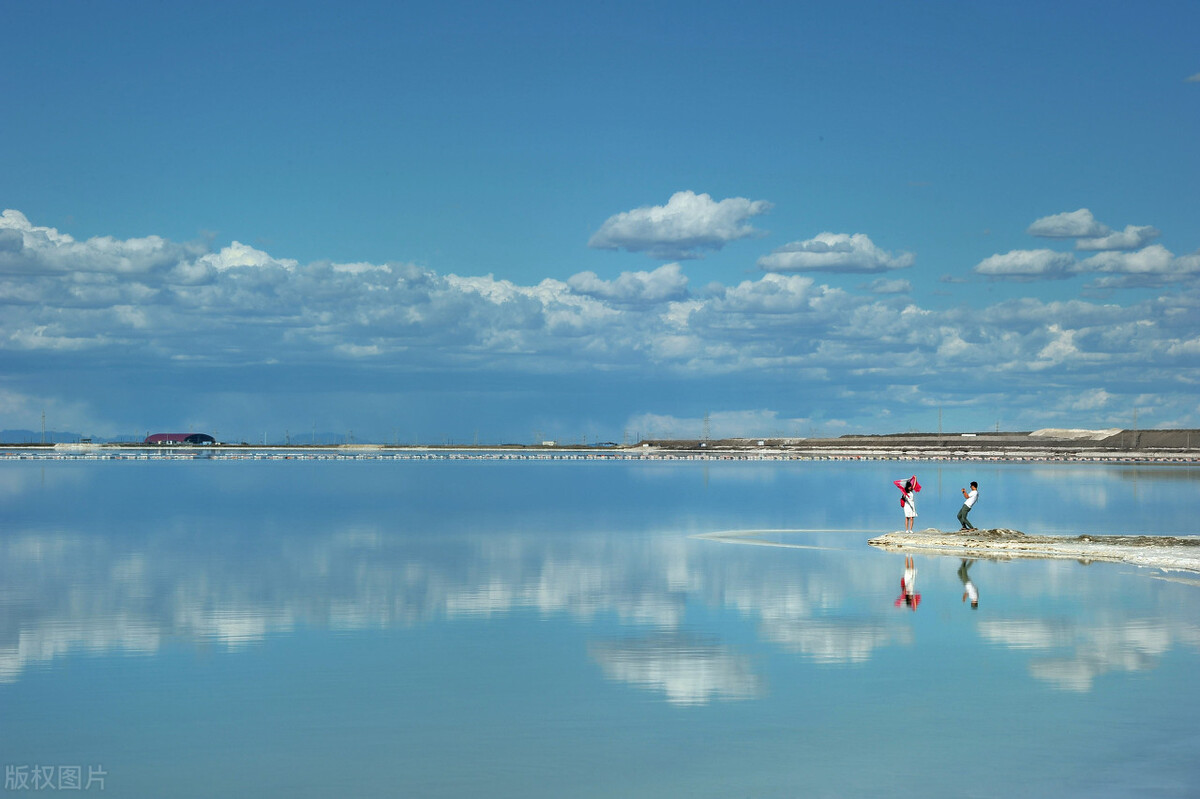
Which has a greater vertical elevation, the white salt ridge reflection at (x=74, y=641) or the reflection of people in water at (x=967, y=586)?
the reflection of people in water at (x=967, y=586)

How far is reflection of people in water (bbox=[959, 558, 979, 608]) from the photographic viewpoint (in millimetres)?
29453

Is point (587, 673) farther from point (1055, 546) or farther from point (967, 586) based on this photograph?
point (1055, 546)

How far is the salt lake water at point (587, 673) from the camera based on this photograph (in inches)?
584

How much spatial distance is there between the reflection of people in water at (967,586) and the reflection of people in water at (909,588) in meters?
1.28

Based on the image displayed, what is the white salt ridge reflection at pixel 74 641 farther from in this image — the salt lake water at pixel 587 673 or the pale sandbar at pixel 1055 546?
the pale sandbar at pixel 1055 546

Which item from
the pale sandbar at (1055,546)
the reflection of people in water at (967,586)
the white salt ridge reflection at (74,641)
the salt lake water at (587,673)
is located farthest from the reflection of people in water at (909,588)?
the white salt ridge reflection at (74,641)

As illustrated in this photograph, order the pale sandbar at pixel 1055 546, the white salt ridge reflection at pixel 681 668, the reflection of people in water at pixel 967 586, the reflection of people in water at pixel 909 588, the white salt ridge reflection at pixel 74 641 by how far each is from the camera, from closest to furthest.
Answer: the white salt ridge reflection at pixel 681 668 → the white salt ridge reflection at pixel 74 641 → the reflection of people in water at pixel 909 588 → the reflection of people in water at pixel 967 586 → the pale sandbar at pixel 1055 546

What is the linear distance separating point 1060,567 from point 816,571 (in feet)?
25.7

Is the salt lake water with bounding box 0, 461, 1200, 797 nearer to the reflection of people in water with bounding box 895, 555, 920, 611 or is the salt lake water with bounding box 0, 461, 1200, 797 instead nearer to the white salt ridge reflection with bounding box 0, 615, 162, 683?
the white salt ridge reflection with bounding box 0, 615, 162, 683

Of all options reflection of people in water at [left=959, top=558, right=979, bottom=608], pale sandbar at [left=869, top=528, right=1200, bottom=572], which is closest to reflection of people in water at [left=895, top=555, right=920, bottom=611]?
reflection of people in water at [left=959, top=558, right=979, bottom=608]

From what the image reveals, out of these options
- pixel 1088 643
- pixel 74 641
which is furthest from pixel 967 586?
pixel 74 641

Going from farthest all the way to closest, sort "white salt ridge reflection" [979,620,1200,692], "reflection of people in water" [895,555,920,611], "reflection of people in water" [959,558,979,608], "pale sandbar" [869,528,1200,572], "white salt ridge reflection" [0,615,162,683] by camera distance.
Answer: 1. "pale sandbar" [869,528,1200,572]
2. "reflection of people in water" [959,558,979,608]
3. "reflection of people in water" [895,555,920,611]
4. "white salt ridge reflection" [0,615,162,683]
5. "white salt ridge reflection" [979,620,1200,692]

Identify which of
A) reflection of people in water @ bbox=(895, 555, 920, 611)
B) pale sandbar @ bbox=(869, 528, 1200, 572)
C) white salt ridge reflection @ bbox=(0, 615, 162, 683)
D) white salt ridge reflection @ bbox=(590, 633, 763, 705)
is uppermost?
pale sandbar @ bbox=(869, 528, 1200, 572)

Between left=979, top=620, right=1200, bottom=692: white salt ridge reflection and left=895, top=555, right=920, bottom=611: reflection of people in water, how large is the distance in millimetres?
3282
